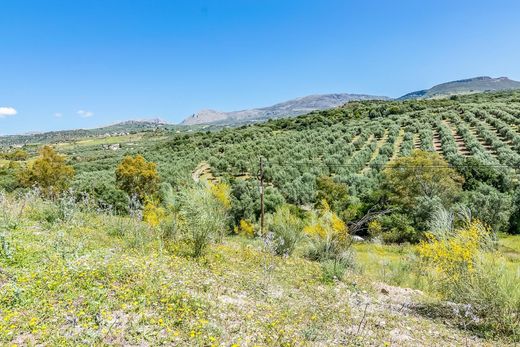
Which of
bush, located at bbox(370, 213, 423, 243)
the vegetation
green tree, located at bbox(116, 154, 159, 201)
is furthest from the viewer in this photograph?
green tree, located at bbox(116, 154, 159, 201)

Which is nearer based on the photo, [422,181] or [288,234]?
[288,234]

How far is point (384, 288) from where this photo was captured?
937 cm

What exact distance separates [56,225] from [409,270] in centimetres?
1112

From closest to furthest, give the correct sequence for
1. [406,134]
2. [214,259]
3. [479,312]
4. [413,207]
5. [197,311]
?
[197,311] → [479,312] → [214,259] → [413,207] → [406,134]

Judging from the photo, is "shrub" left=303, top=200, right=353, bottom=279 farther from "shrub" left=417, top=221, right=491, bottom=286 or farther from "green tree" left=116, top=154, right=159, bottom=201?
"green tree" left=116, top=154, right=159, bottom=201

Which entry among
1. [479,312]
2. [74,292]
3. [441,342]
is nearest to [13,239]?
[74,292]

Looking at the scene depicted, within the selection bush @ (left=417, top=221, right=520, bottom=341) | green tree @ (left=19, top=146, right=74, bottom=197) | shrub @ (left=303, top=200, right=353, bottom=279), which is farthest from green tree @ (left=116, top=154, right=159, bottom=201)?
bush @ (left=417, top=221, right=520, bottom=341)

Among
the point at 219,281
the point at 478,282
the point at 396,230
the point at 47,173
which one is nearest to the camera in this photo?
the point at 478,282

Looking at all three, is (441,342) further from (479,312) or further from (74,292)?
(74,292)

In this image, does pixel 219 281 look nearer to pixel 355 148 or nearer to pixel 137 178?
pixel 137 178

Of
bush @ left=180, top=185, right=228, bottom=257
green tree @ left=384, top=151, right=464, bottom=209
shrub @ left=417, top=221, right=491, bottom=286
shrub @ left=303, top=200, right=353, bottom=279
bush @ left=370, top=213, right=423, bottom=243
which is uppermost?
bush @ left=180, top=185, right=228, bottom=257

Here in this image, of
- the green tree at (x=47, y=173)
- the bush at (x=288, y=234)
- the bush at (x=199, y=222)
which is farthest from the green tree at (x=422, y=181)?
the green tree at (x=47, y=173)

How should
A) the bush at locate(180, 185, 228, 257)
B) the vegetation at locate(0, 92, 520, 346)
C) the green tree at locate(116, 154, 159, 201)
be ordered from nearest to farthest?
the vegetation at locate(0, 92, 520, 346) < the bush at locate(180, 185, 228, 257) < the green tree at locate(116, 154, 159, 201)

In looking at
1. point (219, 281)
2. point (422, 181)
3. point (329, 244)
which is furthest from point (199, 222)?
point (422, 181)
